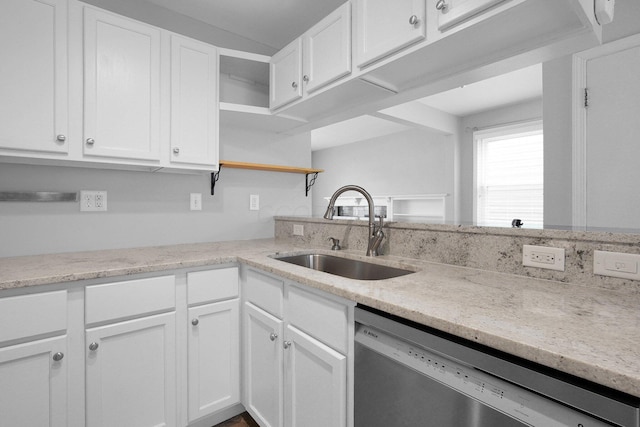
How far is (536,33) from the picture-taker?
1132 millimetres

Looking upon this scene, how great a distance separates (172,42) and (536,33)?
1.79 metres

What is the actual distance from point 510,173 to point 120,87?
5076mm

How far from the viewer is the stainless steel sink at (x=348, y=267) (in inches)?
59.2

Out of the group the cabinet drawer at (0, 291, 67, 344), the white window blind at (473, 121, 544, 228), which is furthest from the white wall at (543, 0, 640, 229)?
the cabinet drawer at (0, 291, 67, 344)

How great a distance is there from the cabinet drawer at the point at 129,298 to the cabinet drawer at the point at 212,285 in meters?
0.09

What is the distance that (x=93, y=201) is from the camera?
1.82 meters

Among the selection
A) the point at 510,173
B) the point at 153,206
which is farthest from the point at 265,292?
the point at 510,173

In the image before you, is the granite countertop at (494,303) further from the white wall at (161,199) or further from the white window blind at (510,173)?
the white window blind at (510,173)

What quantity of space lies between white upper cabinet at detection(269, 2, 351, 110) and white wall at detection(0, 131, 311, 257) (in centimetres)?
56

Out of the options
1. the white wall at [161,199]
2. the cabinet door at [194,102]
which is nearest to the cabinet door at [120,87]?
the cabinet door at [194,102]

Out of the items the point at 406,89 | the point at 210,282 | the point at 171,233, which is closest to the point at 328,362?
the point at 210,282

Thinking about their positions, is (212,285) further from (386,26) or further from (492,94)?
(492,94)

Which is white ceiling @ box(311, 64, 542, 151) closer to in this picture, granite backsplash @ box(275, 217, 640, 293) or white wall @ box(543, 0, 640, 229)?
white wall @ box(543, 0, 640, 229)

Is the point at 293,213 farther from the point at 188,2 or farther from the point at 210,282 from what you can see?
the point at 188,2
